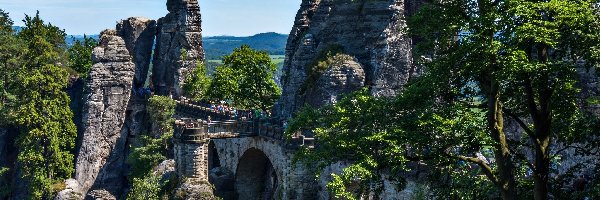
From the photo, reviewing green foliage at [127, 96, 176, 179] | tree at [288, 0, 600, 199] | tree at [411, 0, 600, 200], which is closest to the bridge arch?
green foliage at [127, 96, 176, 179]

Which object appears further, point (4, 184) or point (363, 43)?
point (4, 184)

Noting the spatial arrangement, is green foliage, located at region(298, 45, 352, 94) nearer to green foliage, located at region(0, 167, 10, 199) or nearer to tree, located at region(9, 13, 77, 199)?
tree, located at region(9, 13, 77, 199)

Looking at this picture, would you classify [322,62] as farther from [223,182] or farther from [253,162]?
[223,182]

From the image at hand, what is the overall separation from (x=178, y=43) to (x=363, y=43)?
27.4m

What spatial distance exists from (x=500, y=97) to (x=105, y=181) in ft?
→ 162

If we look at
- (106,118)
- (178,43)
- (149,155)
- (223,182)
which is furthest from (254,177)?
(178,43)

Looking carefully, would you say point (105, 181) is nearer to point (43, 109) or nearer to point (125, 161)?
point (125, 161)

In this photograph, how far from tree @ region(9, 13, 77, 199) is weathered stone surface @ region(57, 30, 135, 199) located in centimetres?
157

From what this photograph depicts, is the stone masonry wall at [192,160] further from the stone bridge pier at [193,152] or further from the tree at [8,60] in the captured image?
the tree at [8,60]

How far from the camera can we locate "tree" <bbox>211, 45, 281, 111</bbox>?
6334 centimetres

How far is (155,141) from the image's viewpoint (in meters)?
56.0

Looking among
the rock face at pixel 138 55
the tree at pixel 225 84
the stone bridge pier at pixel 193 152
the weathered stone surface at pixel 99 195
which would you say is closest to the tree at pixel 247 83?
the tree at pixel 225 84

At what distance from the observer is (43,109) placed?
191 ft

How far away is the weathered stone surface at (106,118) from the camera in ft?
202
